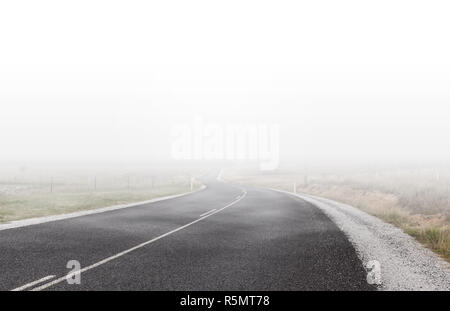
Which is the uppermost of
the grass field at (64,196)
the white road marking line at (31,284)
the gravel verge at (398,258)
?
the white road marking line at (31,284)

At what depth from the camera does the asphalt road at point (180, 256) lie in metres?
5.17

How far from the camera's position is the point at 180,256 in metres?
6.87

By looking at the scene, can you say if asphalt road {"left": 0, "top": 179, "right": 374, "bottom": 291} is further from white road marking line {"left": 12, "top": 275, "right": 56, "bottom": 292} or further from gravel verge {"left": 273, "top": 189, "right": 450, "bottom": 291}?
gravel verge {"left": 273, "top": 189, "right": 450, "bottom": 291}

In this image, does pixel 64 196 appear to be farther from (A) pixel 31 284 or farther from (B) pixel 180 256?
(A) pixel 31 284

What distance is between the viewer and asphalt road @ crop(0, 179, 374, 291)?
17.0 feet

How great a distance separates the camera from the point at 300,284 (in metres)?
5.18

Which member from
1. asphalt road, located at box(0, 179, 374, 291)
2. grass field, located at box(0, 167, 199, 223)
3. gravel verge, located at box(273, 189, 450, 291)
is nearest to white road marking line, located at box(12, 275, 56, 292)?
asphalt road, located at box(0, 179, 374, 291)

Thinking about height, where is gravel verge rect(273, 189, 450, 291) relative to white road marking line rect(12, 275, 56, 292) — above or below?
below

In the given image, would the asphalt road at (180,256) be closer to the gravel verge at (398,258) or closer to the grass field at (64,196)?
the gravel verge at (398,258)

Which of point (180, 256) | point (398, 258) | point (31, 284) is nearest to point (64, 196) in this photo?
point (180, 256)

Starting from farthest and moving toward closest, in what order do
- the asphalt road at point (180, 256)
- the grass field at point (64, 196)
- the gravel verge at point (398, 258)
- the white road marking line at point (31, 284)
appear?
1. the grass field at point (64, 196)
2. the gravel verge at point (398, 258)
3. the asphalt road at point (180, 256)
4. the white road marking line at point (31, 284)

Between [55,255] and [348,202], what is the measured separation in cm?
1867

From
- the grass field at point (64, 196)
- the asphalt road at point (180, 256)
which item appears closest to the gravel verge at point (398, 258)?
the asphalt road at point (180, 256)
